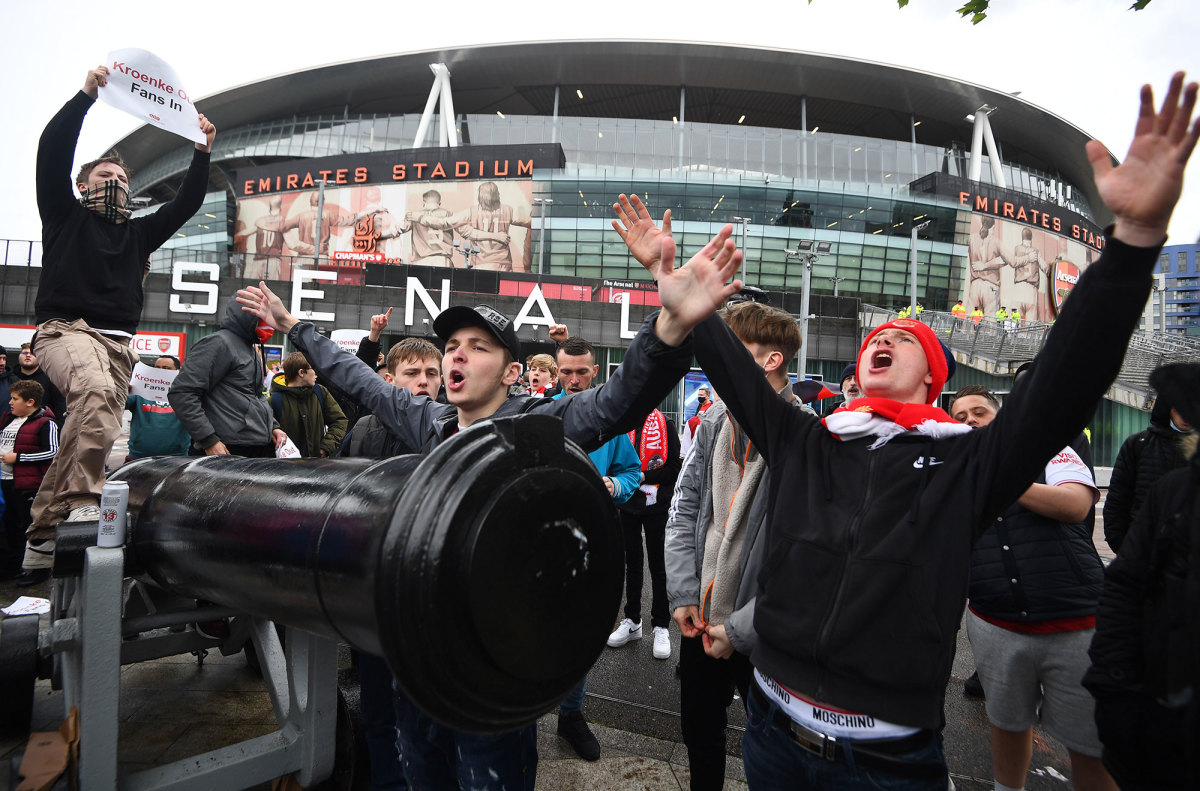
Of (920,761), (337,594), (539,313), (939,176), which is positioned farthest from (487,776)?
(939,176)

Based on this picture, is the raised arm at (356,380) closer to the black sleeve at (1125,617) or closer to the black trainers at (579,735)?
the black trainers at (579,735)

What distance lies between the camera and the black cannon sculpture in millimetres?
1178

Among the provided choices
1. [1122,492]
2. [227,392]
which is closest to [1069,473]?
[1122,492]

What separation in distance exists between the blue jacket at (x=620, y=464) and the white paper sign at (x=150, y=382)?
331 centimetres

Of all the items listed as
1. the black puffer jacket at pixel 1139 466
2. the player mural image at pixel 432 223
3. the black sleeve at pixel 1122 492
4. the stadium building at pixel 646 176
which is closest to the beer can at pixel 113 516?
the black puffer jacket at pixel 1139 466

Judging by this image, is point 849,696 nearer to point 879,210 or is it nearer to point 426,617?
point 426,617

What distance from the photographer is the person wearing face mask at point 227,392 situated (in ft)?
12.3

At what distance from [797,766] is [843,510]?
70cm

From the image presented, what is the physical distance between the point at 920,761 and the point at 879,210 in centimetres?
4963

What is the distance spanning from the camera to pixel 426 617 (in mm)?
1148

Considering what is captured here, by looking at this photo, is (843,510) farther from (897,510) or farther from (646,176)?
(646,176)

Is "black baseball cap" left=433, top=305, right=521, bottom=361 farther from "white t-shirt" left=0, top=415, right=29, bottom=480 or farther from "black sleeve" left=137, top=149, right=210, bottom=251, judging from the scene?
"white t-shirt" left=0, top=415, right=29, bottom=480

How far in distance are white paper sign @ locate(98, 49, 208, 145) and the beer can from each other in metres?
2.15

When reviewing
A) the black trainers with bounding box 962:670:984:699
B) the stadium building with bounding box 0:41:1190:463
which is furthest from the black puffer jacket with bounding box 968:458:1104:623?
the stadium building with bounding box 0:41:1190:463
